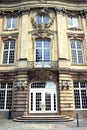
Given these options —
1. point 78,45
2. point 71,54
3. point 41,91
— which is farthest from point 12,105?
point 78,45

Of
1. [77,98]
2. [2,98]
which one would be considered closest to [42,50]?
[77,98]

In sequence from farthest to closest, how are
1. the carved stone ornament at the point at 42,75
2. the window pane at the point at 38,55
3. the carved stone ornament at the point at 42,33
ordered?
the carved stone ornament at the point at 42,33 < the window pane at the point at 38,55 < the carved stone ornament at the point at 42,75

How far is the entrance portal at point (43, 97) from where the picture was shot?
1805cm

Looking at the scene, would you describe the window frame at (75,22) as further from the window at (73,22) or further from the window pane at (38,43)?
the window pane at (38,43)

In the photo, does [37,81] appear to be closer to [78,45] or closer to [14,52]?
[14,52]

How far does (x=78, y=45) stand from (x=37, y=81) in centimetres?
655

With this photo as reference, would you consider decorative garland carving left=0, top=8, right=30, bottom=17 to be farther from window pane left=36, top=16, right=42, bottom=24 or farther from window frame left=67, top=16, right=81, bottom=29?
window frame left=67, top=16, right=81, bottom=29

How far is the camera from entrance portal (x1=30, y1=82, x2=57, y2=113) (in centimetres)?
1805

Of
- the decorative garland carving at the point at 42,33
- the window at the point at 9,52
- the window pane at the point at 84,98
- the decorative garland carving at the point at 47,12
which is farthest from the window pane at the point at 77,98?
the decorative garland carving at the point at 47,12

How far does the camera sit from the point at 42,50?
2045 cm

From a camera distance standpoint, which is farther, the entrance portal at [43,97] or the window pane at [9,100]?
the window pane at [9,100]

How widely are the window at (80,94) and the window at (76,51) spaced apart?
8.29 feet

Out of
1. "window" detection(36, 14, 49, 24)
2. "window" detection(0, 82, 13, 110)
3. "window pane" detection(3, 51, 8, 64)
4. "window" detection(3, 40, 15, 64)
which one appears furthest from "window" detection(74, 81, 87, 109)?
"window" detection(36, 14, 49, 24)

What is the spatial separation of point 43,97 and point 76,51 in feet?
21.4
